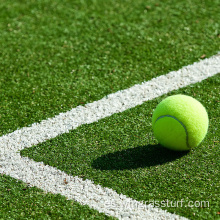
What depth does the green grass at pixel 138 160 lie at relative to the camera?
3172 millimetres

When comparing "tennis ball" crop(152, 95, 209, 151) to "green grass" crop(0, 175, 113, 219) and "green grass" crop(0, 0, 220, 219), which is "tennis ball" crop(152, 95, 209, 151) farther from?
"green grass" crop(0, 175, 113, 219)

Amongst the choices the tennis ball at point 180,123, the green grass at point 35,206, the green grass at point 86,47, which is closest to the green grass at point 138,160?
the tennis ball at point 180,123

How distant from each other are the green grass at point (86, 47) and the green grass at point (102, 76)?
0.04 ft

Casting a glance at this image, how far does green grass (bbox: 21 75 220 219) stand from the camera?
3172mm

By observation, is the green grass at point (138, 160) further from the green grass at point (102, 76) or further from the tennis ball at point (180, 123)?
the tennis ball at point (180, 123)

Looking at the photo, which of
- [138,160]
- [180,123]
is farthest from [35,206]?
[180,123]

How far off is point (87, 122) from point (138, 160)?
80cm

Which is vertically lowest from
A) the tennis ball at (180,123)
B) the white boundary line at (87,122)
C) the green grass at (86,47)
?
the white boundary line at (87,122)

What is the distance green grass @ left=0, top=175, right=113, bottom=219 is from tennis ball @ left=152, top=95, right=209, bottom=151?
0.93m

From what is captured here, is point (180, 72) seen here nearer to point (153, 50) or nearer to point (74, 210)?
point (153, 50)

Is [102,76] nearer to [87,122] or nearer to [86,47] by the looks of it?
[86,47]

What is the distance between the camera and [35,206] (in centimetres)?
309

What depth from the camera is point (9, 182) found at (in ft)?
11.0

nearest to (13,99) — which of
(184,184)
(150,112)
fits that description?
(150,112)
